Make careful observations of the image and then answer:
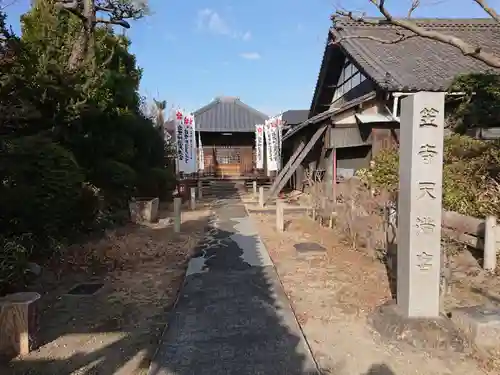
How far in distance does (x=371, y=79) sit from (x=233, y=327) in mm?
8924

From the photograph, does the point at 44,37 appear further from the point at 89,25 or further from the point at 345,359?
the point at 345,359

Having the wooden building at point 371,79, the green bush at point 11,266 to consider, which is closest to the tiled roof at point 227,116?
the wooden building at point 371,79

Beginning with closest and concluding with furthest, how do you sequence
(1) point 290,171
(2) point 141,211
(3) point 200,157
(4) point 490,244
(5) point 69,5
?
(4) point 490,244, (5) point 69,5, (2) point 141,211, (1) point 290,171, (3) point 200,157

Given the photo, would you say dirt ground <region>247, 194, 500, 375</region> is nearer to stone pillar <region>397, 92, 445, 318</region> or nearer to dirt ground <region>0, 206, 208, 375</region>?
stone pillar <region>397, 92, 445, 318</region>

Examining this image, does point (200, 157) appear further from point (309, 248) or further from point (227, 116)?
point (309, 248)

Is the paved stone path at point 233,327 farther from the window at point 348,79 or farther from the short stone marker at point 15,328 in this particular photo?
the window at point 348,79

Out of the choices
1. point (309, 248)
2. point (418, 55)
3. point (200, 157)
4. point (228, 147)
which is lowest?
point (309, 248)

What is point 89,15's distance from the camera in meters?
9.16

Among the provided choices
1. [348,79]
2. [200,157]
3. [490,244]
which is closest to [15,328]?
[490,244]

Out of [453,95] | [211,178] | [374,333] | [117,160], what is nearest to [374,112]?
[453,95]

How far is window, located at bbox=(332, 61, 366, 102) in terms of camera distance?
1413 cm

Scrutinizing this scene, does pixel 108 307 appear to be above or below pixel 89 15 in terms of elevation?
below

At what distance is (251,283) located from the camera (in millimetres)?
5863

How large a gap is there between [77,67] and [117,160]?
2.76 m
